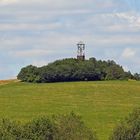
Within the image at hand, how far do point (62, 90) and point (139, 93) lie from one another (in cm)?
1178

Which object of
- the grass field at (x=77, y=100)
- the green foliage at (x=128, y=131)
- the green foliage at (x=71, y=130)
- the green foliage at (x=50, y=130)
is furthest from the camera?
the grass field at (x=77, y=100)

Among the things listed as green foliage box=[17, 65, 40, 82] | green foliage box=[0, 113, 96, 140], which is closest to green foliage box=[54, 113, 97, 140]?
green foliage box=[0, 113, 96, 140]

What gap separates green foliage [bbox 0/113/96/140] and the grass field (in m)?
13.2

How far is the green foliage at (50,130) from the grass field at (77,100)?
13224 millimetres

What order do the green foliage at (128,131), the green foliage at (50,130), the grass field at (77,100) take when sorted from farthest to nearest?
the grass field at (77,100) → the green foliage at (128,131) → the green foliage at (50,130)

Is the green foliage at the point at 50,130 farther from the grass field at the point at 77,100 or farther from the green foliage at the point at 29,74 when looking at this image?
the green foliage at the point at 29,74

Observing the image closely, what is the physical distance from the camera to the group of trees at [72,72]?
144 m

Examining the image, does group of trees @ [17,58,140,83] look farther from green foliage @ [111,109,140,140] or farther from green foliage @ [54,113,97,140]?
green foliage @ [54,113,97,140]

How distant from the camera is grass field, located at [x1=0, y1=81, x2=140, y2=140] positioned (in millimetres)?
101250

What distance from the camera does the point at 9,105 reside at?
112375 millimetres

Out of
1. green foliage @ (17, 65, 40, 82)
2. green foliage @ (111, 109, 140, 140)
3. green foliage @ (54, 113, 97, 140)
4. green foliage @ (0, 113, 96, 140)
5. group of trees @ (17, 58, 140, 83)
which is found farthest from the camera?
group of trees @ (17, 58, 140, 83)

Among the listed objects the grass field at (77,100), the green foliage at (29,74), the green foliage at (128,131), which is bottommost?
the green foliage at (128,131)

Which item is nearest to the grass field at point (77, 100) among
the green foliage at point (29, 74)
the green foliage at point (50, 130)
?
the green foliage at point (29, 74)

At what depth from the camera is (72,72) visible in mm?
146500
